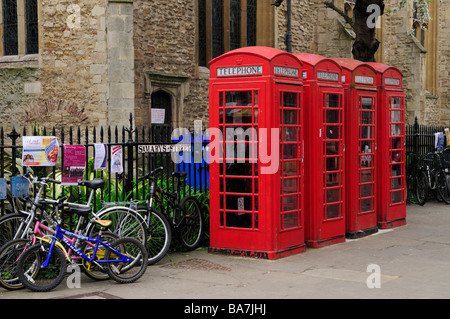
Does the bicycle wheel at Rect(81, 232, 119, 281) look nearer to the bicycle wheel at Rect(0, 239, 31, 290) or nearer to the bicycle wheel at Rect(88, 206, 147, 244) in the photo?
the bicycle wheel at Rect(88, 206, 147, 244)

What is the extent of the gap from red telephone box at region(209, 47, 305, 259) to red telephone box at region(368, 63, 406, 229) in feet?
8.77

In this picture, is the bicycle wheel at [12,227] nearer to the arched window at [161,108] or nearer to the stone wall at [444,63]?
the arched window at [161,108]

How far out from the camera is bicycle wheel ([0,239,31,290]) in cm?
677

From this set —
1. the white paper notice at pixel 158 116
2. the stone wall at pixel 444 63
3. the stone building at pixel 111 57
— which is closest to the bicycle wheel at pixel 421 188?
the stone building at pixel 111 57

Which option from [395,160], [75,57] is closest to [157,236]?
[395,160]

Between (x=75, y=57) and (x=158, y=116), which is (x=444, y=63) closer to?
(x=158, y=116)

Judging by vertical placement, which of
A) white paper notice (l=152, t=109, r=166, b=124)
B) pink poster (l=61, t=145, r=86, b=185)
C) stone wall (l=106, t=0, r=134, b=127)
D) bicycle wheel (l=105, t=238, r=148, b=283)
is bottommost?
bicycle wheel (l=105, t=238, r=148, b=283)

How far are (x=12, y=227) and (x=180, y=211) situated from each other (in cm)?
243

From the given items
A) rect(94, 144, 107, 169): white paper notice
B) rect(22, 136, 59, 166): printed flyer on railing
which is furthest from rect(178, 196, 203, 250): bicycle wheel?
rect(22, 136, 59, 166): printed flyer on railing

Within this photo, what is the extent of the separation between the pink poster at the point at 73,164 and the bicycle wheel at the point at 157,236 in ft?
2.88

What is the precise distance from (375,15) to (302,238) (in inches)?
264

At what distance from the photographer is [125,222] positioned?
8055 millimetres

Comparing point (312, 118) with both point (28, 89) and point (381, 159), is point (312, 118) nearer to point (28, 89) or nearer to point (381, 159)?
point (381, 159)

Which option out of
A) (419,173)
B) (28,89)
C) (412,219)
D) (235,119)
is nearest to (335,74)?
(235,119)
